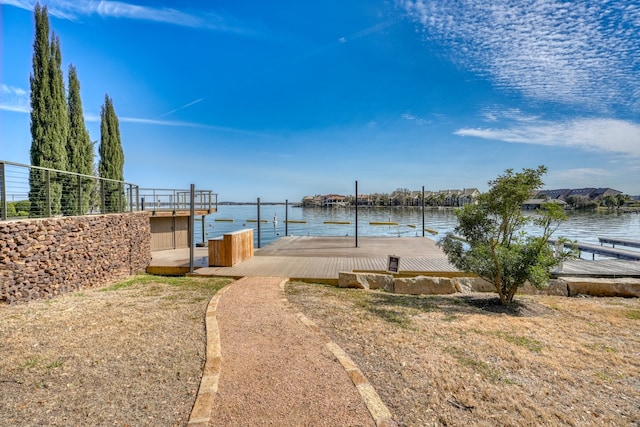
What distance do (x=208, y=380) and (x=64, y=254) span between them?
20.2 ft

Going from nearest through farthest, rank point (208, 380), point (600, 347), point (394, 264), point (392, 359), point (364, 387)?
point (364, 387) → point (208, 380) → point (392, 359) → point (600, 347) → point (394, 264)

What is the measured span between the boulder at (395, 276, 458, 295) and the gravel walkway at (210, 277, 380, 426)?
335 centimetres

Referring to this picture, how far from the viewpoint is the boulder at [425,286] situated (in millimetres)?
7238

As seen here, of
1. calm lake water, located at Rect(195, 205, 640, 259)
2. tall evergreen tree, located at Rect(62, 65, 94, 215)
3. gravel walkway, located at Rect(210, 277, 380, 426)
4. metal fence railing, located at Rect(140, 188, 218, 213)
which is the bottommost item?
calm lake water, located at Rect(195, 205, 640, 259)

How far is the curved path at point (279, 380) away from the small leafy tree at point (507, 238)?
353 centimetres

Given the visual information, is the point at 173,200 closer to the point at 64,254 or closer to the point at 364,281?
the point at 64,254

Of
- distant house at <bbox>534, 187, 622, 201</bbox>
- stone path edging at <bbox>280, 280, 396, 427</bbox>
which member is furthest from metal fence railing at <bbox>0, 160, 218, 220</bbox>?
distant house at <bbox>534, 187, 622, 201</bbox>

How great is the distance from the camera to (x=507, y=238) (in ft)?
20.1

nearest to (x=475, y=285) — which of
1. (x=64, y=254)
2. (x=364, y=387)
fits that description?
(x=364, y=387)

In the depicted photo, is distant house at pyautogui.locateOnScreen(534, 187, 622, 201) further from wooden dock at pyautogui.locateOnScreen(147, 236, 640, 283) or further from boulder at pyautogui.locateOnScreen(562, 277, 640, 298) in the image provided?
boulder at pyautogui.locateOnScreen(562, 277, 640, 298)

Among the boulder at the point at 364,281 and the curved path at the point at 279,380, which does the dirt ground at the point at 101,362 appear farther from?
the boulder at the point at 364,281

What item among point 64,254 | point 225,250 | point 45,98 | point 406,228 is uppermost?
point 45,98

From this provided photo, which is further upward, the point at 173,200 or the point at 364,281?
the point at 173,200

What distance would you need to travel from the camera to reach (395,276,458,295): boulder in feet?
23.7
